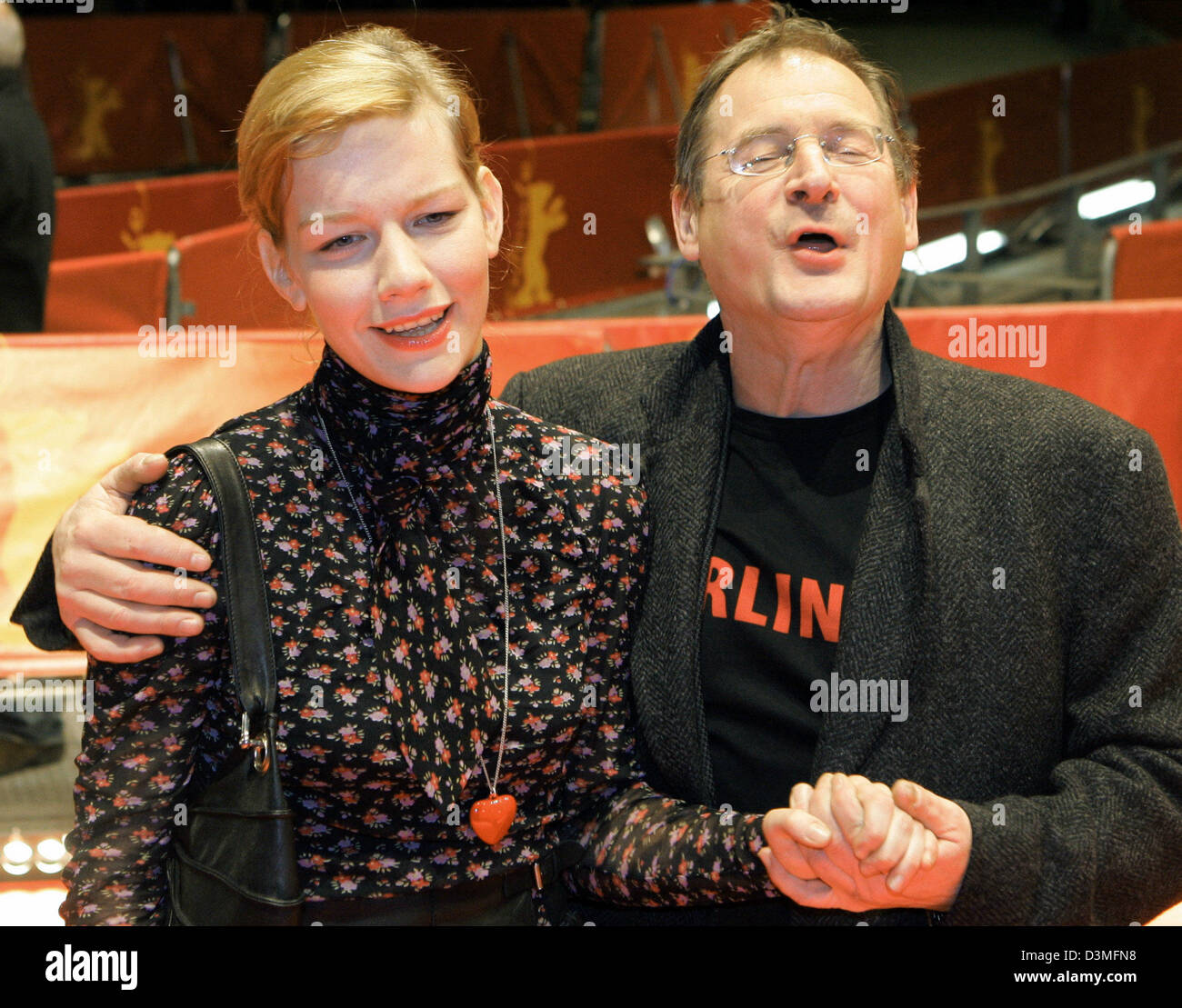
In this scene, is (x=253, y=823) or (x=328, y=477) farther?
(x=328, y=477)

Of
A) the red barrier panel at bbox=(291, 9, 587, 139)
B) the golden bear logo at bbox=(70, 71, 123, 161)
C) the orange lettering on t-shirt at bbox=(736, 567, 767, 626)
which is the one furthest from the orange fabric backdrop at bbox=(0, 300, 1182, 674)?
the red barrier panel at bbox=(291, 9, 587, 139)

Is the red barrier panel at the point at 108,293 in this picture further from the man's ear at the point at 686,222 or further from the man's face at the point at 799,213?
the man's face at the point at 799,213

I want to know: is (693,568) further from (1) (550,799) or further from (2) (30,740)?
(2) (30,740)

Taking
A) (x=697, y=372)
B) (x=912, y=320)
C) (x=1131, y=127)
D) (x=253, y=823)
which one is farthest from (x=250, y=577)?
(x=1131, y=127)

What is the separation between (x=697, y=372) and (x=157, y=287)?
136 inches

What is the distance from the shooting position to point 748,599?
2.13 metres

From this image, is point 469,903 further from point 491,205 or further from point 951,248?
point 951,248

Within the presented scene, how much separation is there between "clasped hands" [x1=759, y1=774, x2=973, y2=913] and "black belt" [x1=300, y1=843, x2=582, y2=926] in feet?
1.15

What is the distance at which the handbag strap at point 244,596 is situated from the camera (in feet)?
5.47

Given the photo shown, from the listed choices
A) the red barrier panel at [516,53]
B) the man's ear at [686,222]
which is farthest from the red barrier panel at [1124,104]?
the man's ear at [686,222]

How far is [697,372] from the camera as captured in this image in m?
2.38

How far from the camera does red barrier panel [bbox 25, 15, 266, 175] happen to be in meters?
9.10

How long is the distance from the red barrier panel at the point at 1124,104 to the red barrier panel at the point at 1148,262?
4.86 m

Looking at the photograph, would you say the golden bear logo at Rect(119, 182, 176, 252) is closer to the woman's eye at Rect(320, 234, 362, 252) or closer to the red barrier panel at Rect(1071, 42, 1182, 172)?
the woman's eye at Rect(320, 234, 362, 252)
